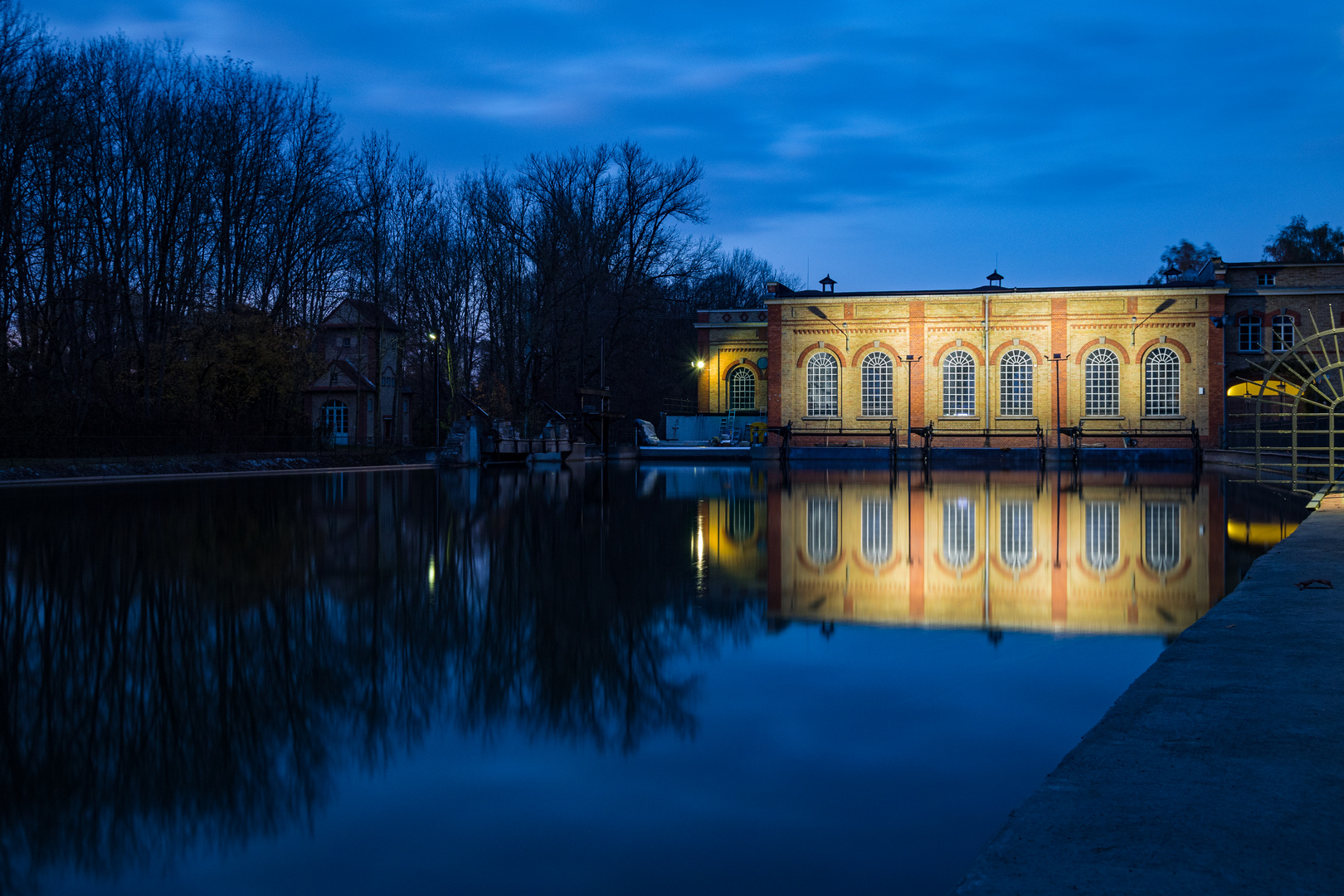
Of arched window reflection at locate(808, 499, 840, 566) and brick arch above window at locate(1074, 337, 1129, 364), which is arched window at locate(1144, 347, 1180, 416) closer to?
brick arch above window at locate(1074, 337, 1129, 364)

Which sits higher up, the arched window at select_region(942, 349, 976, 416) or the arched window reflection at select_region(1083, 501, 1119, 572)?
the arched window at select_region(942, 349, 976, 416)

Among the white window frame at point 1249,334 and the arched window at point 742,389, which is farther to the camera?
the arched window at point 742,389

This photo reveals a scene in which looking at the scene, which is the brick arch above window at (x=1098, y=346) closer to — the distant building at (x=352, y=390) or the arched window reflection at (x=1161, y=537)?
the distant building at (x=352, y=390)

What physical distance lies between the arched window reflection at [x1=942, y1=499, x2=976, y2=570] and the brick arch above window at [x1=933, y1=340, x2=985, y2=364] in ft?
104

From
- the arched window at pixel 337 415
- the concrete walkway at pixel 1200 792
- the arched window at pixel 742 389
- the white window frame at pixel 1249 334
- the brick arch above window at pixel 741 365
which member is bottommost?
the concrete walkway at pixel 1200 792

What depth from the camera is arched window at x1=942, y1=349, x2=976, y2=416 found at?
48.8 metres

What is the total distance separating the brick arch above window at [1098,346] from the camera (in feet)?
156

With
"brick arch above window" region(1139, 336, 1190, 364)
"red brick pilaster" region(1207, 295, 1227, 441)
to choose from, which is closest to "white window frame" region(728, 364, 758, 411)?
"brick arch above window" region(1139, 336, 1190, 364)

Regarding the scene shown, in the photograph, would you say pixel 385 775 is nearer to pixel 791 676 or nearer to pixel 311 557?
pixel 791 676

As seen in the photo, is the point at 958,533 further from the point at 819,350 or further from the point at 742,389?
the point at 742,389

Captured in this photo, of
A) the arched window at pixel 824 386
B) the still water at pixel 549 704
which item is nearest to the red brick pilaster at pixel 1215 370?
the arched window at pixel 824 386

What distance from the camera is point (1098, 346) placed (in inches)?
1875

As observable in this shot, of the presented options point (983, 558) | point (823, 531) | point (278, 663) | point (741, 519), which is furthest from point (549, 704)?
point (741, 519)

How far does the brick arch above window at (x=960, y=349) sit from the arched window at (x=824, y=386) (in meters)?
4.73
